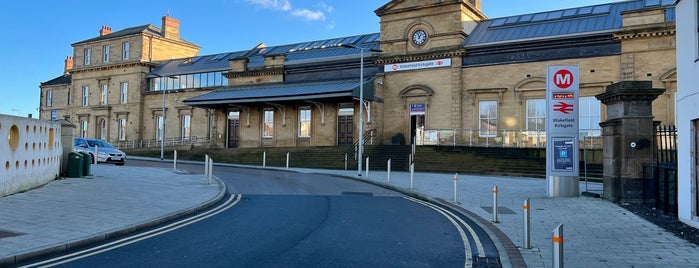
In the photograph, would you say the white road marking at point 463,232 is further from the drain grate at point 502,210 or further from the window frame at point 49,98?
the window frame at point 49,98

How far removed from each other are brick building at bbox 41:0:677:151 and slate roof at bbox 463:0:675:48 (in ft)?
0.25

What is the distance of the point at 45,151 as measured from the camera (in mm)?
15336

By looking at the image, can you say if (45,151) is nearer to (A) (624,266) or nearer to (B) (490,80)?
(A) (624,266)

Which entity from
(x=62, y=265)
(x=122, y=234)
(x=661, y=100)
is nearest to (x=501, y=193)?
(x=122, y=234)

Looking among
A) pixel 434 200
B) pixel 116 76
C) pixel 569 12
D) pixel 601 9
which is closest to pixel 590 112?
pixel 601 9

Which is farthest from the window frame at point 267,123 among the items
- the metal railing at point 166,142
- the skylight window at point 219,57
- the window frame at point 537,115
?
the window frame at point 537,115

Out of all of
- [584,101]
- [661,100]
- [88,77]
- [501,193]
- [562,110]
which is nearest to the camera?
[562,110]

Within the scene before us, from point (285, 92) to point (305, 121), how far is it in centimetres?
344

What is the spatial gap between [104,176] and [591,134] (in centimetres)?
2472

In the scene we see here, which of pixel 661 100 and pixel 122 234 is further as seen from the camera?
pixel 661 100

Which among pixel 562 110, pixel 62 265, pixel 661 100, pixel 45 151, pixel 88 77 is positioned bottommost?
pixel 62 265

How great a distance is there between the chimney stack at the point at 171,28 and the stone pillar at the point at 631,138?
50.8m

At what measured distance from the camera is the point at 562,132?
1480 cm

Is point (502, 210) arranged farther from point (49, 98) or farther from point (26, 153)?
point (49, 98)
